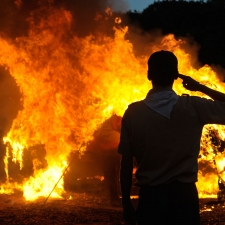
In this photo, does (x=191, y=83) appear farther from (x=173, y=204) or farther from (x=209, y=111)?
(x=173, y=204)

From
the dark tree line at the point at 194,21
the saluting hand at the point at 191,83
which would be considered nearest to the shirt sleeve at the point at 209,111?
the saluting hand at the point at 191,83

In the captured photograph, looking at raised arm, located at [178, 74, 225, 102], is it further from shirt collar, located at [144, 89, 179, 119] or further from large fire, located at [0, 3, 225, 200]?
large fire, located at [0, 3, 225, 200]

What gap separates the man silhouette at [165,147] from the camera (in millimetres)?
2635

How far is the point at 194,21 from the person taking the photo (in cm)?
2991

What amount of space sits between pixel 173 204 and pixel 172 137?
427 mm

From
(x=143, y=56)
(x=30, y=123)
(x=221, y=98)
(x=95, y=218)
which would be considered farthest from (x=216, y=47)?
(x=221, y=98)

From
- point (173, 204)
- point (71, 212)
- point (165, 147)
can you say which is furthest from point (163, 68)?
point (71, 212)

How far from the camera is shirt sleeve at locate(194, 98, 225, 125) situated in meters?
2.71

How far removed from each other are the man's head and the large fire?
7.18 metres

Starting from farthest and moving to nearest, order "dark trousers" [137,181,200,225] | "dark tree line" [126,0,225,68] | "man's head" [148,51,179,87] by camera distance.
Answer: "dark tree line" [126,0,225,68]
"man's head" [148,51,179,87]
"dark trousers" [137,181,200,225]

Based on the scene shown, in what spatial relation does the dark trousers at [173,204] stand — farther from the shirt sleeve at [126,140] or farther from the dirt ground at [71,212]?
the dirt ground at [71,212]

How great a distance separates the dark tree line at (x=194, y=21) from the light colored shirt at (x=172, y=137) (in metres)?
22.1

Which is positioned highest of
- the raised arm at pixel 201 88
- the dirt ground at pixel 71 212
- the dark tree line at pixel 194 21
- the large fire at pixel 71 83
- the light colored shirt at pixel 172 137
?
the dark tree line at pixel 194 21

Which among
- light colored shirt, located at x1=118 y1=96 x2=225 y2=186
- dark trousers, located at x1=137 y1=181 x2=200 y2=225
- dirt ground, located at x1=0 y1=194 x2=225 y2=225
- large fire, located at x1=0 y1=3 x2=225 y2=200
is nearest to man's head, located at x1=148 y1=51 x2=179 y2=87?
light colored shirt, located at x1=118 y1=96 x2=225 y2=186
